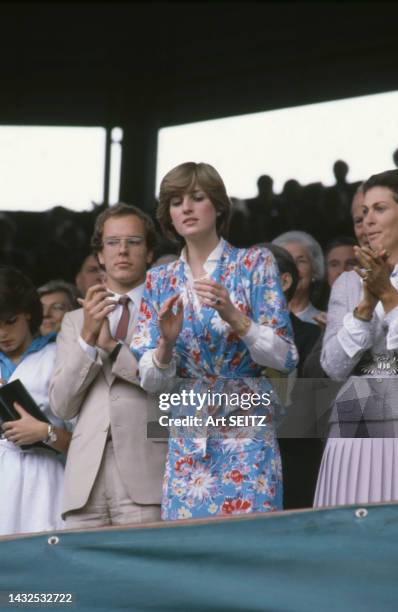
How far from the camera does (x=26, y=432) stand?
453 centimetres

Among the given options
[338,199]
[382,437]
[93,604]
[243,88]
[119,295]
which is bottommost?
[93,604]

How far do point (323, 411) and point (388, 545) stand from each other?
3.03 feet

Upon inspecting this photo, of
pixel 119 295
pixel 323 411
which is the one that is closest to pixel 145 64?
pixel 119 295

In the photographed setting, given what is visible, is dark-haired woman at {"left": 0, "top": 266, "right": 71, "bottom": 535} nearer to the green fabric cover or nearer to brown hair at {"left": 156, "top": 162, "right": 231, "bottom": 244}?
brown hair at {"left": 156, "top": 162, "right": 231, "bottom": 244}

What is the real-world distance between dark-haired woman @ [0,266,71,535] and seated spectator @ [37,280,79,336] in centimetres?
85

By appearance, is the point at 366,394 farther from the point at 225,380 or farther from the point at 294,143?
the point at 294,143

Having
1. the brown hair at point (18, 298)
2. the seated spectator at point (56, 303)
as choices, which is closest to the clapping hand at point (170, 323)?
the brown hair at point (18, 298)

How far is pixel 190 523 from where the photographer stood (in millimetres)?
3404

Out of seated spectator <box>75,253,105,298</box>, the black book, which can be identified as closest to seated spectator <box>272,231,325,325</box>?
seated spectator <box>75,253,105,298</box>

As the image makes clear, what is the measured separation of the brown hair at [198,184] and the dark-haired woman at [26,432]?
0.78m

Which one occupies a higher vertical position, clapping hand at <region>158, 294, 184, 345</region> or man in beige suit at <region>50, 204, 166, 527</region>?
clapping hand at <region>158, 294, 184, 345</region>

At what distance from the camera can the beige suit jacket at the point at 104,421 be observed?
4.24 metres

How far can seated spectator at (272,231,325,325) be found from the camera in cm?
539

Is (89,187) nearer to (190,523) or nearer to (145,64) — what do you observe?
(145,64)
